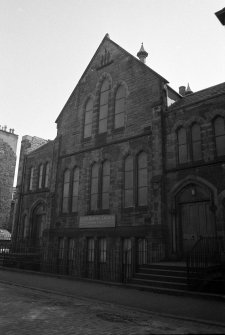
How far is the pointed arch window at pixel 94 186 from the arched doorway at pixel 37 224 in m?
6.26

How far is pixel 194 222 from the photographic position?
49.0 ft

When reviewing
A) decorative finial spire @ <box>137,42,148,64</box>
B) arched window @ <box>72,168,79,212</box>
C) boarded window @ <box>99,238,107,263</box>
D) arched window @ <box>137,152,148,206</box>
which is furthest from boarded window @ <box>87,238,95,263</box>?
decorative finial spire @ <box>137,42,148,64</box>

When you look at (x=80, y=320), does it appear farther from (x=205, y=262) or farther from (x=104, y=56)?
(x=104, y=56)

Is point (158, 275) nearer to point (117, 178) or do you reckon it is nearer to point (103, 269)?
point (103, 269)

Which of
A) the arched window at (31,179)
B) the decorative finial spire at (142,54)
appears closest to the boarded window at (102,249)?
the arched window at (31,179)

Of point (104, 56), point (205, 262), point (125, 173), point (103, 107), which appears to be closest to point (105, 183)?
point (125, 173)

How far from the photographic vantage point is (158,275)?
40.6ft

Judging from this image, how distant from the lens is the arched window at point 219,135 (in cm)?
1461

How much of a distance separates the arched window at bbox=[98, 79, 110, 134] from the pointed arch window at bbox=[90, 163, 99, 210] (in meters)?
2.71

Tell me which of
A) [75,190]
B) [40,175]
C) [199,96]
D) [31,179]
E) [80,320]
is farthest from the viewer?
[31,179]

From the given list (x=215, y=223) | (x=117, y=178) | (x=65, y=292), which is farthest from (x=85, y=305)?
(x=117, y=178)

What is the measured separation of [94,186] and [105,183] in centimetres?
95

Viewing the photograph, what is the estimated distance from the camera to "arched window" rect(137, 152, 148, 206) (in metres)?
17.2

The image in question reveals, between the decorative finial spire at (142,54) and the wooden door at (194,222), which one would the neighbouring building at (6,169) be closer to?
the decorative finial spire at (142,54)
